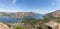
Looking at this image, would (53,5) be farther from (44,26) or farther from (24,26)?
(24,26)

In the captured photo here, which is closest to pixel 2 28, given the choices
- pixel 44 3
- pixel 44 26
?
pixel 44 26

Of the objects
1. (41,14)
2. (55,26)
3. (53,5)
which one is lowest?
(55,26)

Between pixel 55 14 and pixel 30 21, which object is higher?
pixel 55 14

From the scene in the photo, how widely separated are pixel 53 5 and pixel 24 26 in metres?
0.76

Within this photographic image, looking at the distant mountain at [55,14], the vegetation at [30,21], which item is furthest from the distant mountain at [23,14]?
the distant mountain at [55,14]

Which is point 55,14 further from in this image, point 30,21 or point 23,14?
point 23,14

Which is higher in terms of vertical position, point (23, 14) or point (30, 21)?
point (23, 14)

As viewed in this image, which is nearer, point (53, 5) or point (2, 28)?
point (2, 28)

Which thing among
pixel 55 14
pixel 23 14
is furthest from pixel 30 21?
pixel 55 14

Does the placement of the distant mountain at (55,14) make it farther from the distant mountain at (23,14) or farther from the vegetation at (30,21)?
the vegetation at (30,21)

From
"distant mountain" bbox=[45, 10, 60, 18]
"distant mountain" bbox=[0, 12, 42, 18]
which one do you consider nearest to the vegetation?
"distant mountain" bbox=[0, 12, 42, 18]

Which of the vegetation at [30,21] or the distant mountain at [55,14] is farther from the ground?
the distant mountain at [55,14]

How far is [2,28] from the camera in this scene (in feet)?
8.00

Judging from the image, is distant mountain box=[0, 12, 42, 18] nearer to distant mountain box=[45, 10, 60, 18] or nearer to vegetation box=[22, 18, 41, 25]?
vegetation box=[22, 18, 41, 25]
